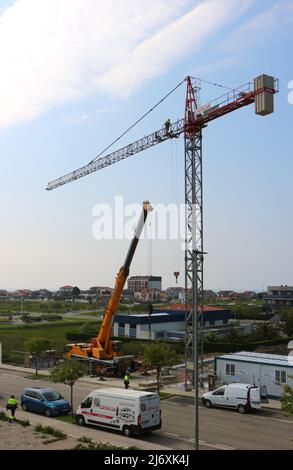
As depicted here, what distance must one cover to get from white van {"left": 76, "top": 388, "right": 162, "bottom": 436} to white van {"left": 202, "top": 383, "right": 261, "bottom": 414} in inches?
284

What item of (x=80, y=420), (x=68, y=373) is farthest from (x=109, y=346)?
(x=80, y=420)

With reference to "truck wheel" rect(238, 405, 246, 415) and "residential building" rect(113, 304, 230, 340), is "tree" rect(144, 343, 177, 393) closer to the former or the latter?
"truck wheel" rect(238, 405, 246, 415)

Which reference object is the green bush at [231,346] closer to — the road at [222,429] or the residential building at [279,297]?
the road at [222,429]

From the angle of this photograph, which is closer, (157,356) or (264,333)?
(157,356)

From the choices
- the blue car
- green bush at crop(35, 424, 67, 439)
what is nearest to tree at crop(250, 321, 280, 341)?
the blue car

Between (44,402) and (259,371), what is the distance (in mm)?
14728

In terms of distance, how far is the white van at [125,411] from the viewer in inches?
871

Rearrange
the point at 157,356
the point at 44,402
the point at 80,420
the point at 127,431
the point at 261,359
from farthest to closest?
the point at 261,359
the point at 157,356
the point at 44,402
the point at 80,420
the point at 127,431

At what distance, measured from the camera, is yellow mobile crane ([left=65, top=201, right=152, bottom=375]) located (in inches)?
1613

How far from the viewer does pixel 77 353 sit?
43281mm

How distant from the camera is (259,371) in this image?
33312 millimetres

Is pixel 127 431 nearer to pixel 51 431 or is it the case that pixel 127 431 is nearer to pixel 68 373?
pixel 51 431
